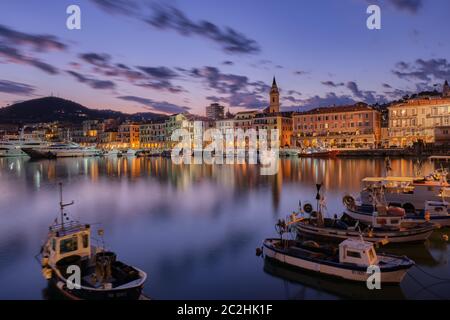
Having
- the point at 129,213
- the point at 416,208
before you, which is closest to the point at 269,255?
the point at 416,208

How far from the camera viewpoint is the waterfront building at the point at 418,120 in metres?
75.9

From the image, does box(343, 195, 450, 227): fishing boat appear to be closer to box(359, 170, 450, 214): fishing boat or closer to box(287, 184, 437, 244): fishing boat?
box(287, 184, 437, 244): fishing boat

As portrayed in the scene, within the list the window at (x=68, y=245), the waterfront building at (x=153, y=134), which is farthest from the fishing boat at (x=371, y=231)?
the waterfront building at (x=153, y=134)

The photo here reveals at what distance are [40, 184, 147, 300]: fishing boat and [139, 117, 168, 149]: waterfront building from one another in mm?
117584

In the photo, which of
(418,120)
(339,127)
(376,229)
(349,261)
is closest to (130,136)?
(339,127)

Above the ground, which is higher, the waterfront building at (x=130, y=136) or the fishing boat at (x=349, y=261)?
the waterfront building at (x=130, y=136)

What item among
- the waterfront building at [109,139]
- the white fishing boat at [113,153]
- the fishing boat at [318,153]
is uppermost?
the waterfront building at [109,139]

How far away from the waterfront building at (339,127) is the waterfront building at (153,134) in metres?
50.0

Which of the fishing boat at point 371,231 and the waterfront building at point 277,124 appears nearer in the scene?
the fishing boat at point 371,231

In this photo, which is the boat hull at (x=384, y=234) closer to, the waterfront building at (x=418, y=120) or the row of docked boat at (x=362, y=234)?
the row of docked boat at (x=362, y=234)

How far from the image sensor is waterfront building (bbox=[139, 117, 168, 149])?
427 feet

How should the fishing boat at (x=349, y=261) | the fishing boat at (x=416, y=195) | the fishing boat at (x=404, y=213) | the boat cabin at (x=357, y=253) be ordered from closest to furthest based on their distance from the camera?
the fishing boat at (x=349, y=261), the boat cabin at (x=357, y=253), the fishing boat at (x=404, y=213), the fishing boat at (x=416, y=195)

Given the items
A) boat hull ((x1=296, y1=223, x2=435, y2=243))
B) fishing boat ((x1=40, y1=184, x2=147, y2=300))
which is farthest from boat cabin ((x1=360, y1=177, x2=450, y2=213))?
fishing boat ((x1=40, y1=184, x2=147, y2=300))
